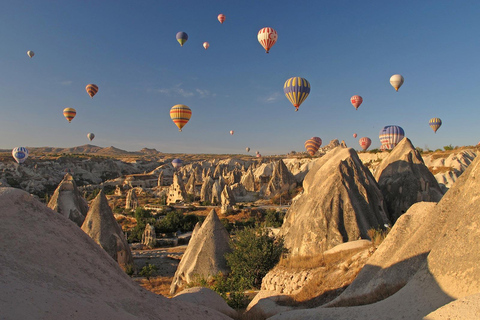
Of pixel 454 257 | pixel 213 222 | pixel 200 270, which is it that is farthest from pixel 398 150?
pixel 454 257

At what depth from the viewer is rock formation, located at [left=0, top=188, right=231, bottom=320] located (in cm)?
263

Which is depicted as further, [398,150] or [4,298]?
[398,150]

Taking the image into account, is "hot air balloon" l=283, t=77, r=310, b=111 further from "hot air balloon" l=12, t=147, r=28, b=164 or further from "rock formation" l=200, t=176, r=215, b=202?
"hot air balloon" l=12, t=147, r=28, b=164

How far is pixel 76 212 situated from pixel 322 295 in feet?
55.4

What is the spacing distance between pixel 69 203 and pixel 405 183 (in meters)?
19.7

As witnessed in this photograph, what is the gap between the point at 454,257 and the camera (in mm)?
3873

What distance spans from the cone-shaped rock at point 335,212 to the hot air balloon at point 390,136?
25854 millimetres

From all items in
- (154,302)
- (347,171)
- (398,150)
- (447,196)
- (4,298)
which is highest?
(398,150)

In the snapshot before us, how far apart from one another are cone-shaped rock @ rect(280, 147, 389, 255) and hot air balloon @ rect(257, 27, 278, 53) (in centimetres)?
2137

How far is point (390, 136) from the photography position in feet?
121

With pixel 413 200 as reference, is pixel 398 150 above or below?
above

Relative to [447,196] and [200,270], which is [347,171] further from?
[447,196]

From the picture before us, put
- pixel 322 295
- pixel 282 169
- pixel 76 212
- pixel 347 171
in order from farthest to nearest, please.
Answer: pixel 282 169
pixel 76 212
pixel 347 171
pixel 322 295

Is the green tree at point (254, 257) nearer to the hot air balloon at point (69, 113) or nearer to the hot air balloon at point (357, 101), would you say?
the hot air balloon at point (357, 101)
